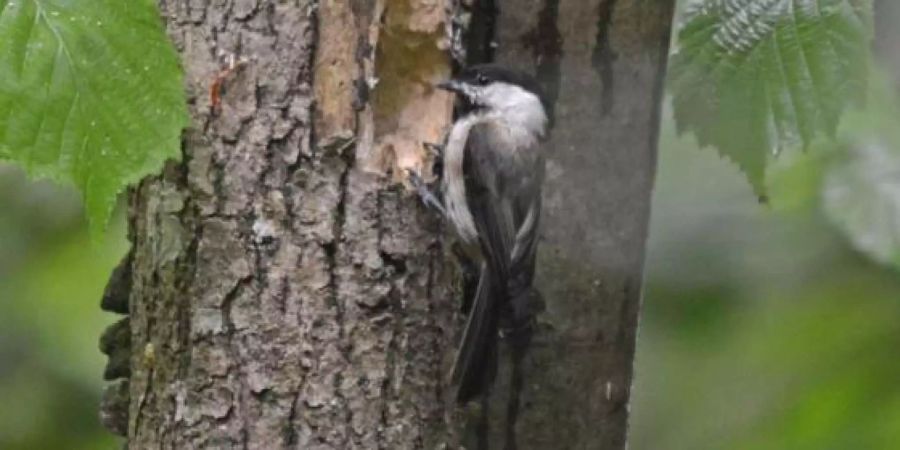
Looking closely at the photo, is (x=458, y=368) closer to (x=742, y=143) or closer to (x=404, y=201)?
(x=404, y=201)

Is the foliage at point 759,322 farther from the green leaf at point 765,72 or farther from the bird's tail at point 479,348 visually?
the bird's tail at point 479,348

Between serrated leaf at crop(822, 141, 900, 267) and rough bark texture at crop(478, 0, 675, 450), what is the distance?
1.82 feet

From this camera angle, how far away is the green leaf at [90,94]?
227 cm

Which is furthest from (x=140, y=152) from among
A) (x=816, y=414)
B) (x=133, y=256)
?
(x=816, y=414)

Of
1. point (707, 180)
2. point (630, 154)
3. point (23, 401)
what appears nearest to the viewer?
point (630, 154)

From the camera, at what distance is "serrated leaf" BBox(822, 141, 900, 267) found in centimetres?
339

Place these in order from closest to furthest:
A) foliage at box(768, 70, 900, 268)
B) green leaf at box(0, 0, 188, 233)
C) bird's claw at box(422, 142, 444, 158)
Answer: green leaf at box(0, 0, 188, 233) < bird's claw at box(422, 142, 444, 158) < foliage at box(768, 70, 900, 268)

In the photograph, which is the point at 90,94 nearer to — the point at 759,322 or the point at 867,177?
the point at 867,177

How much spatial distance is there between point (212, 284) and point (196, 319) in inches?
2.9

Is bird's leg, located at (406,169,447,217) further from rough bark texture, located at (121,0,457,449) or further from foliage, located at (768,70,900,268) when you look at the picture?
foliage, located at (768,70,900,268)

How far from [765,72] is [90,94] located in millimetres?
1238

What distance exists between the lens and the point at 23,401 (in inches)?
183

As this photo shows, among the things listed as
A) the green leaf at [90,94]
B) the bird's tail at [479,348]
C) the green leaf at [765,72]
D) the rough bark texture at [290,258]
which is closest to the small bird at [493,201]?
the bird's tail at [479,348]

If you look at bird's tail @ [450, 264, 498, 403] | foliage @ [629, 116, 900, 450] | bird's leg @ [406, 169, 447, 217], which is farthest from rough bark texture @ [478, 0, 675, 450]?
foliage @ [629, 116, 900, 450]
